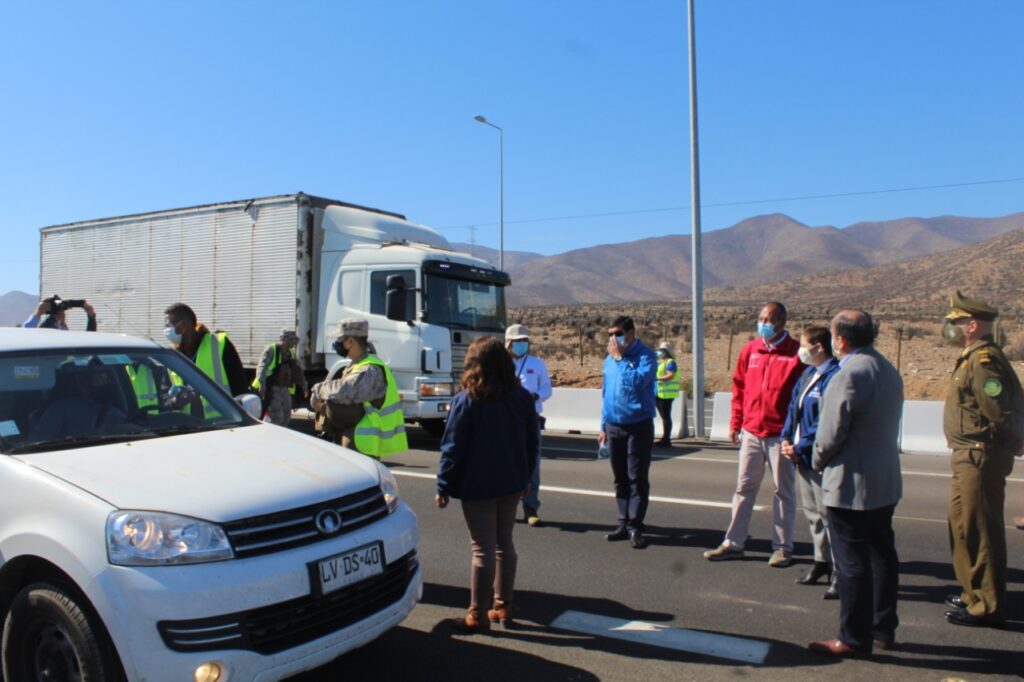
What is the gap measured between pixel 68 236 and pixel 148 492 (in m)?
16.0

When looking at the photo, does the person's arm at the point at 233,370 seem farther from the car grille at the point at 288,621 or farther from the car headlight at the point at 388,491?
the car grille at the point at 288,621

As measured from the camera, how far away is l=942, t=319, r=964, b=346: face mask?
5.26 m

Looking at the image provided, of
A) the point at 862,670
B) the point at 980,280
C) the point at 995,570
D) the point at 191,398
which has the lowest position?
the point at 862,670

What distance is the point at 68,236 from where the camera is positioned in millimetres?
17250

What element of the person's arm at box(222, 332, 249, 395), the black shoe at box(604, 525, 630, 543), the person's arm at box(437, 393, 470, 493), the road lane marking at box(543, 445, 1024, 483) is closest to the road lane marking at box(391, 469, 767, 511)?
the black shoe at box(604, 525, 630, 543)

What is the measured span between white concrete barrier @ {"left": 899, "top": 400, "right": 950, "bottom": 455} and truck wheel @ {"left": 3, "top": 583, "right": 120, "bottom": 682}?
12.6 metres

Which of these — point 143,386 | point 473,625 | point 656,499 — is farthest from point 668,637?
point 656,499

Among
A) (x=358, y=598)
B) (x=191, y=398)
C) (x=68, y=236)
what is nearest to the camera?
(x=358, y=598)

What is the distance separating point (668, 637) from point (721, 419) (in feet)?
34.7

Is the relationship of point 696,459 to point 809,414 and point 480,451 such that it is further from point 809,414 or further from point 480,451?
point 480,451

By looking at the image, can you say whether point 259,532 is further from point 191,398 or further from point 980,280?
point 980,280

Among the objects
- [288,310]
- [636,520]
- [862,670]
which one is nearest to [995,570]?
[862,670]

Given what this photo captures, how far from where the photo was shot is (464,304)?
520 inches

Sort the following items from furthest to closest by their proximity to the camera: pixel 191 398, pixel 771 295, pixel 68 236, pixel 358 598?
1. pixel 771 295
2. pixel 68 236
3. pixel 191 398
4. pixel 358 598
